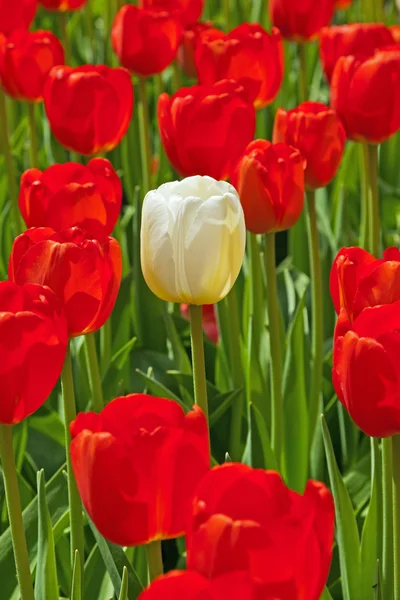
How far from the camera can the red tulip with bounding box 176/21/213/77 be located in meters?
2.29

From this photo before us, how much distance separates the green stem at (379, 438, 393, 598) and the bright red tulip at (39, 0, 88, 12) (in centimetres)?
169

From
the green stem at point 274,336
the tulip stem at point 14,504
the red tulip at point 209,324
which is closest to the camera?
the tulip stem at point 14,504

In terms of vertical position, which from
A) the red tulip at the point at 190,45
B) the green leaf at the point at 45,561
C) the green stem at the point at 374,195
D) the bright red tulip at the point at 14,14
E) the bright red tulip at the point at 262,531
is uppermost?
the bright red tulip at the point at 14,14

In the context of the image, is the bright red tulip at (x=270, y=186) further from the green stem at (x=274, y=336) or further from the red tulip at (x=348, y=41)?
the red tulip at (x=348, y=41)

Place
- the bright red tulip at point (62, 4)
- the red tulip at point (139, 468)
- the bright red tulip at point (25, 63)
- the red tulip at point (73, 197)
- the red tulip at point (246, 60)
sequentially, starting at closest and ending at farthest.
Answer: the red tulip at point (139, 468) → the red tulip at point (73, 197) → the red tulip at point (246, 60) → the bright red tulip at point (25, 63) → the bright red tulip at point (62, 4)

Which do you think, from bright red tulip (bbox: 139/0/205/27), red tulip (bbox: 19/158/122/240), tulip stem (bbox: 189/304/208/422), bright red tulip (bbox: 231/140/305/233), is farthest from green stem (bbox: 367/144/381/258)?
bright red tulip (bbox: 139/0/205/27)

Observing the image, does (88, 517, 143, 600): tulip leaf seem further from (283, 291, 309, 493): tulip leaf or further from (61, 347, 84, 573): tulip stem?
(283, 291, 309, 493): tulip leaf

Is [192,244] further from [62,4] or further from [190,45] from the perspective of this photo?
[62,4]

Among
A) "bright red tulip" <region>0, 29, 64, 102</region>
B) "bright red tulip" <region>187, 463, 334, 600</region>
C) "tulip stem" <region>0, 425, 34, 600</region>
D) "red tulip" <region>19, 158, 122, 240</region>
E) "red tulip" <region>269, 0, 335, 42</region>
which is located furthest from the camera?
"red tulip" <region>269, 0, 335, 42</region>

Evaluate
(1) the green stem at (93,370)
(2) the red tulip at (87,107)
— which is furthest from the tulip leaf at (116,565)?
(2) the red tulip at (87,107)

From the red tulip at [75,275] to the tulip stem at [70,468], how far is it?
53 millimetres

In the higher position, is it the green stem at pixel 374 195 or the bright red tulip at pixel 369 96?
the bright red tulip at pixel 369 96

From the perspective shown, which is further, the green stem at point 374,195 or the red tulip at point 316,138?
the green stem at point 374,195

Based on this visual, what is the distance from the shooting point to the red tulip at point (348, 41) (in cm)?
199
